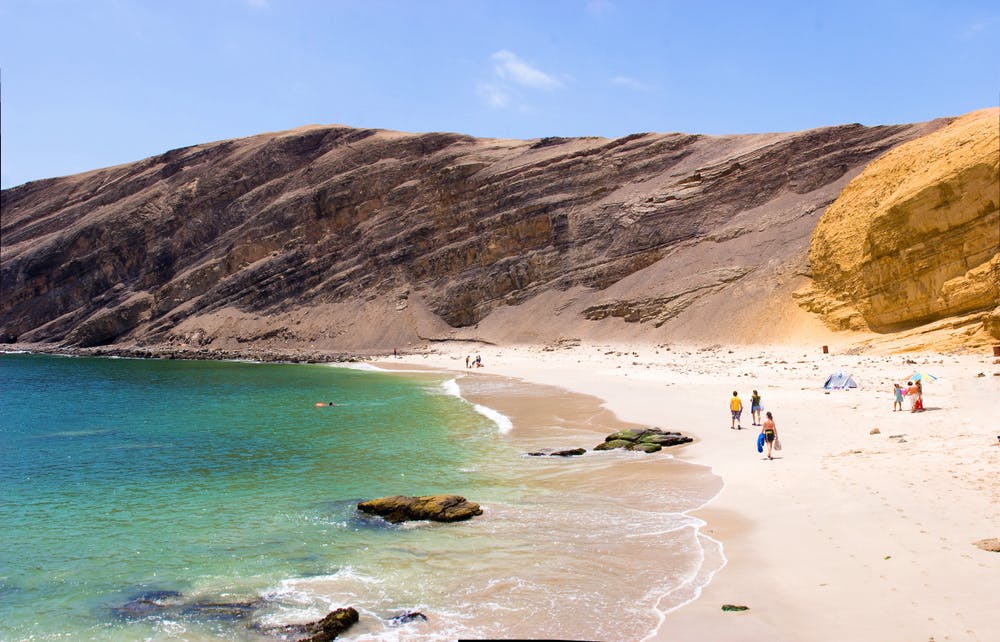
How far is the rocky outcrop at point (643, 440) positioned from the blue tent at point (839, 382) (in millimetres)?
7478

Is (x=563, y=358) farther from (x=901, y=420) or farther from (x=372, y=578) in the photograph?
(x=372, y=578)

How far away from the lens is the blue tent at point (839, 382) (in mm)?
21719

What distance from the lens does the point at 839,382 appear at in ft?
71.9

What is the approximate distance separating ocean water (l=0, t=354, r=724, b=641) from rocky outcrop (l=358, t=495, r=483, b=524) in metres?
0.27

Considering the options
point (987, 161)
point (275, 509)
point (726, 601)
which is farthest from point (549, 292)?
point (726, 601)

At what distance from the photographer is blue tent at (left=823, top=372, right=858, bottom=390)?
21719 mm

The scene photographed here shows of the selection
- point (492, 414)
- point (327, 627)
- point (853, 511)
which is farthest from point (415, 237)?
point (327, 627)

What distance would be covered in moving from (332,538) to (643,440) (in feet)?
28.0

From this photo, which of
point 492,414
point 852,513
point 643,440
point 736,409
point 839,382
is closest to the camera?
point 852,513

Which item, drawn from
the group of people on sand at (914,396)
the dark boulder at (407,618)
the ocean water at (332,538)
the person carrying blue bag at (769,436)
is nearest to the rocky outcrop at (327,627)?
the ocean water at (332,538)

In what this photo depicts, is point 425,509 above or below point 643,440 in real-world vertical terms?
below

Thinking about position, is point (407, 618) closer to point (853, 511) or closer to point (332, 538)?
point (332, 538)

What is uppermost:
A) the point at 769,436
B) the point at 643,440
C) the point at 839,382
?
the point at 839,382

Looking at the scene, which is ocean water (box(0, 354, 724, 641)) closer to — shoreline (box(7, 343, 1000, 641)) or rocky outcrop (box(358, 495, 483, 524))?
rocky outcrop (box(358, 495, 483, 524))
